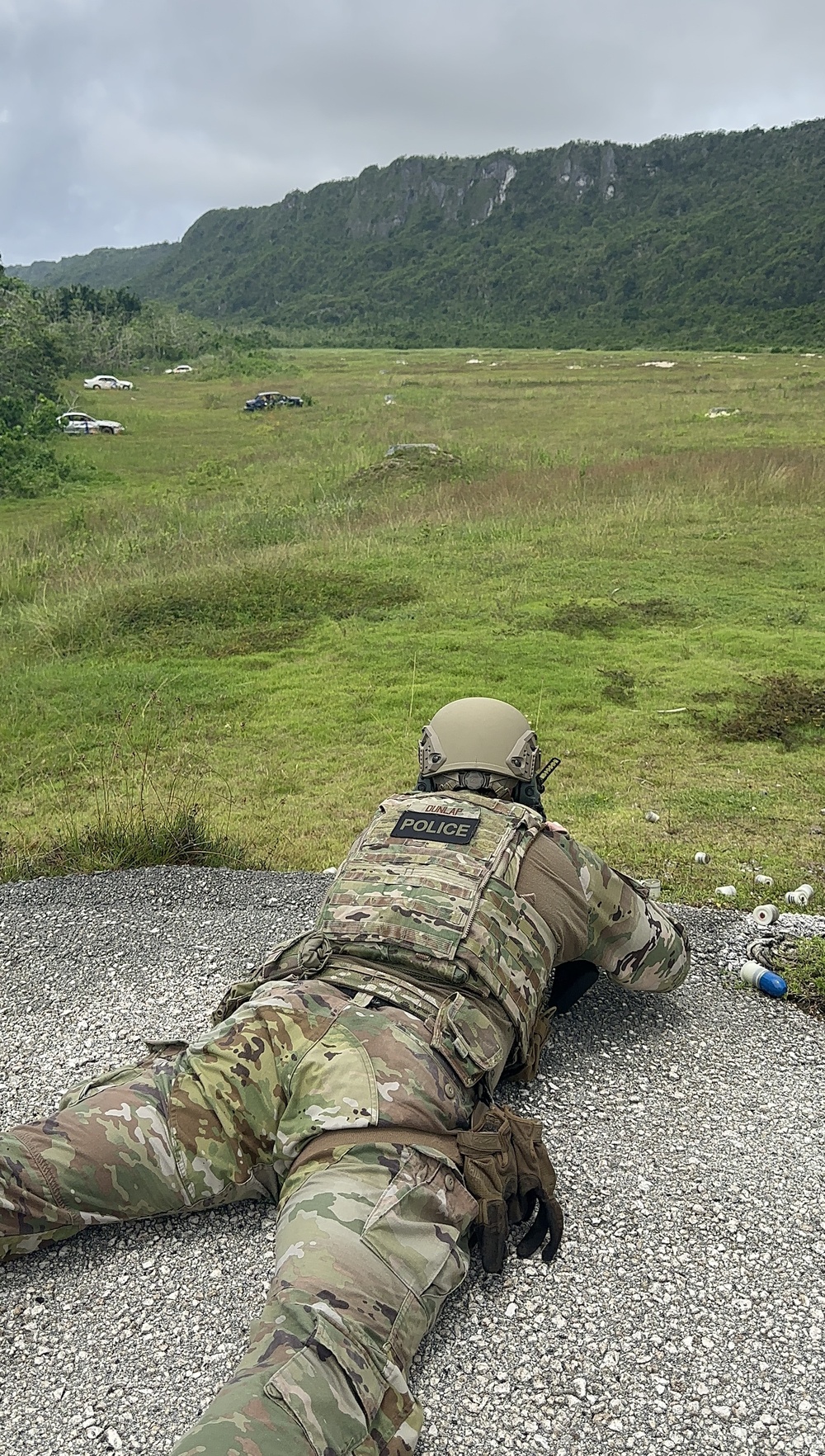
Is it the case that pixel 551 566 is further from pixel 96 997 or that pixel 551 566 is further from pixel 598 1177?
pixel 598 1177

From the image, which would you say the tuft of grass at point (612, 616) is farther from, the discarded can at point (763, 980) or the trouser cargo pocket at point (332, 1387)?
the trouser cargo pocket at point (332, 1387)

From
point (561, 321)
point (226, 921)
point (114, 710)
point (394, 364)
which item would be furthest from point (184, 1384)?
point (561, 321)

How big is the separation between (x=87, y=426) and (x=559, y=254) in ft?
369

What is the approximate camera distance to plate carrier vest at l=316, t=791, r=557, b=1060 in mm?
3287

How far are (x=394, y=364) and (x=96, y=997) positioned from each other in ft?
191

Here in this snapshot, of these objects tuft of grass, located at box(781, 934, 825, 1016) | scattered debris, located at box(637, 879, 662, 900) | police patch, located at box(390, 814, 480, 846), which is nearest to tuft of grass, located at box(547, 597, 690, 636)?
scattered debris, located at box(637, 879, 662, 900)

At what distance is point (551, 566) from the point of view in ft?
45.5

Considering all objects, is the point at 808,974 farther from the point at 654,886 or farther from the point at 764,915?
the point at 654,886

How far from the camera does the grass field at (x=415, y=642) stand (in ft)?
24.0

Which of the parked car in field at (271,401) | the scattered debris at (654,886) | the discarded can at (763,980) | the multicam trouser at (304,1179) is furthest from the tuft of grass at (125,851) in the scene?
the parked car in field at (271,401)

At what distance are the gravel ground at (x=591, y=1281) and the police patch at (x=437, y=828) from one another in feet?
3.28

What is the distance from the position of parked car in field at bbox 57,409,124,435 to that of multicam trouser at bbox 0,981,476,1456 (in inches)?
1200

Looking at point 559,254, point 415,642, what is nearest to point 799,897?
point 415,642

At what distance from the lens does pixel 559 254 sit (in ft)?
422
